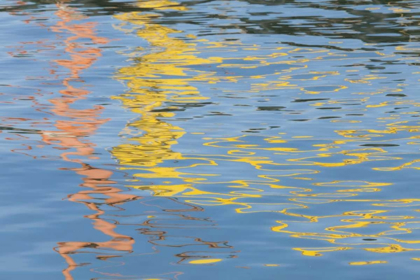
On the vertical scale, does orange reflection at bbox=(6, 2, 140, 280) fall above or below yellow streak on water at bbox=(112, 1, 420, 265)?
above

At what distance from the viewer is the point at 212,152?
6.59 metres

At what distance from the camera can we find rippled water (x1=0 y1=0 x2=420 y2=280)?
4652 millimetres

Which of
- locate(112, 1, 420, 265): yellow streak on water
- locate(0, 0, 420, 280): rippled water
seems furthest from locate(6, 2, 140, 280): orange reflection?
locate(112, 1, 420, 265): yellow streak on water

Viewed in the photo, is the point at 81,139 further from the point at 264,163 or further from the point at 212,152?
the point at 264,163

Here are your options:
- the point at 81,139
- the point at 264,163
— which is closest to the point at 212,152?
the point at 264,163

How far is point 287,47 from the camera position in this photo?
1084cm

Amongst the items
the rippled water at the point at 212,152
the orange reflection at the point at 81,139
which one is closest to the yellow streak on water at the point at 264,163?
the rippled water at the point at 212,152

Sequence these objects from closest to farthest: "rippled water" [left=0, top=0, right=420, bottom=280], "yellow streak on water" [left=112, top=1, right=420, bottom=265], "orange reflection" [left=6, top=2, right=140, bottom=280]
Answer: "rippled water" [left=0, top=0, right=420, bottom=280]
"orange reflection" [left=6, top=2, right=140, bottom=280]
"yellow streak on water" [left=112, top=1, right=420, bottom=265]

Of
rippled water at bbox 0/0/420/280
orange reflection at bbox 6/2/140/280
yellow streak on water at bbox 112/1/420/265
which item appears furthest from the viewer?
yellow streak on water at bbox 112/1/420/265

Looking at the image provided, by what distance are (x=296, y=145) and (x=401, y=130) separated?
37.2 inches

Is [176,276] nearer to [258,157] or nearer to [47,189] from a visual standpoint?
[47,189]

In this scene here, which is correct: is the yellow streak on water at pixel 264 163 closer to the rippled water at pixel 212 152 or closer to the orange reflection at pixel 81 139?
the rippled water at pixel 212 152

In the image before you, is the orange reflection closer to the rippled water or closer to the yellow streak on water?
the rippled water

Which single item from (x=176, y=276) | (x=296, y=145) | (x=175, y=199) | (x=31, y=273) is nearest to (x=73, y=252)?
(x=31, y=273)
